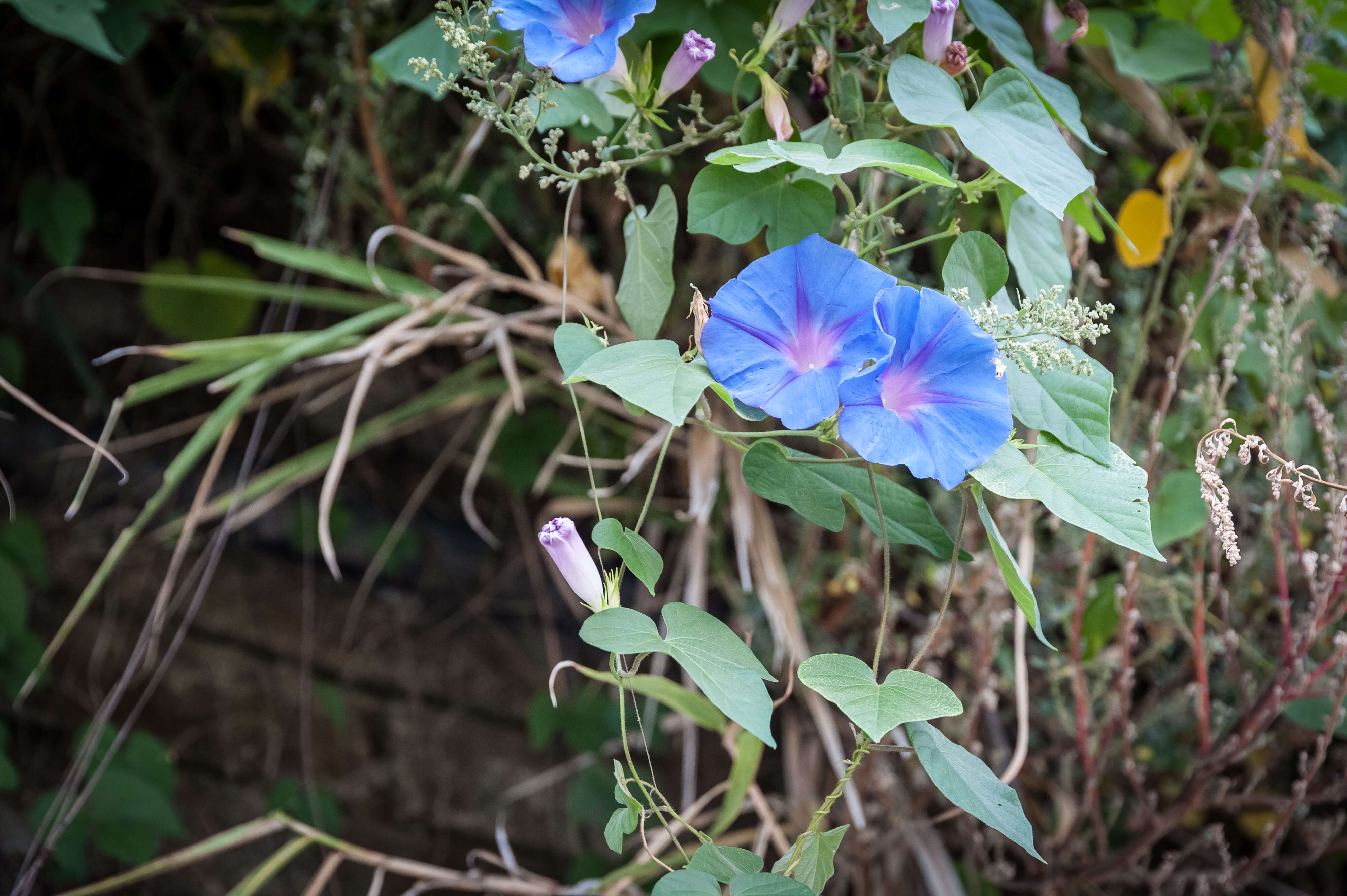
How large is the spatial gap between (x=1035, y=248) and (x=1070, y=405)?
0.14 meters

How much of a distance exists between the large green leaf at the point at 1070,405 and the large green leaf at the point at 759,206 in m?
0.17

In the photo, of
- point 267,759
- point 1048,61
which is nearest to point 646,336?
point 1048,61

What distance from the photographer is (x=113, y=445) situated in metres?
1.30

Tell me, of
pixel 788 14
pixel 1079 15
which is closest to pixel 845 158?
pixel 788 14

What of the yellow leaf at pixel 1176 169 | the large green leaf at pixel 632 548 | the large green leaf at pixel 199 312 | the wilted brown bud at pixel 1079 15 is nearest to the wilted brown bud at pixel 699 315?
the large green leaf at pixel 632 548

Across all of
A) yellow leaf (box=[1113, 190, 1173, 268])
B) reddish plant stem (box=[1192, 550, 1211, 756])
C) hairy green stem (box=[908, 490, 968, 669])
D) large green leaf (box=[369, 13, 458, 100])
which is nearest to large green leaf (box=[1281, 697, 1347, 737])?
reddish plant stem (box=[1192, 550, 1211, 756])

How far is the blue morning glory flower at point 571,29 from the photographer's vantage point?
521 millimetres

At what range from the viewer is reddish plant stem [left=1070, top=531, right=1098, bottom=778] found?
31.8 inches

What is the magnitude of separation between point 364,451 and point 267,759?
64cm

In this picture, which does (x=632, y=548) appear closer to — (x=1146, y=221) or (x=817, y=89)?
(x=817, y=89)

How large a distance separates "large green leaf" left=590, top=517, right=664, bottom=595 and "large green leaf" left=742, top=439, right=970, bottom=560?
8 cm

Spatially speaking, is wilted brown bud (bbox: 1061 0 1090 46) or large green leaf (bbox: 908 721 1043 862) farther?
wilted brown bud (bbox: 1061 0 1090 46)

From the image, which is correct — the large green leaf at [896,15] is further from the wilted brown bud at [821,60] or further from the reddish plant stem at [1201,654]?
the reddish plant stem at [1201,654]

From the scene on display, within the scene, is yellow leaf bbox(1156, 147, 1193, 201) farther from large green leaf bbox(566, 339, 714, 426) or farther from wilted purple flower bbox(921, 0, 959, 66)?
large green leaf bbox(566, 339, 714, 426)
